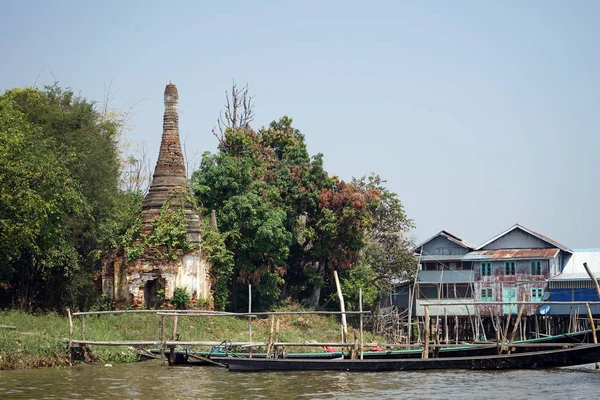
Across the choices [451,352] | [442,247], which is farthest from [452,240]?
[451,352]

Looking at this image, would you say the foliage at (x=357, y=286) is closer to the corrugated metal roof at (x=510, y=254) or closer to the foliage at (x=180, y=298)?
the corrugated metal roof at (x=510, y=254)

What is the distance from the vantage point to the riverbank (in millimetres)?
25234

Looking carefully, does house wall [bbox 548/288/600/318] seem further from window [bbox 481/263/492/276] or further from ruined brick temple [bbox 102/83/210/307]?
ruined brick temple [bbox 102/83/210/307]

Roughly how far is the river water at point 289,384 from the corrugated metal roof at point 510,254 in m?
20.5

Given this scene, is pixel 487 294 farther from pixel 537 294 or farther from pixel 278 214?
pixel 278 214

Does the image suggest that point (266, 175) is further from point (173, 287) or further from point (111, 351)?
point (111, 351)

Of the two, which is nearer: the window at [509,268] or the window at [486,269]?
the window at [509,268]

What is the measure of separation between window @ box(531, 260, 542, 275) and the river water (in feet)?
67.1

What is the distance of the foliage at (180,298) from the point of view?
35938mm

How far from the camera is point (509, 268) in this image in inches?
1858

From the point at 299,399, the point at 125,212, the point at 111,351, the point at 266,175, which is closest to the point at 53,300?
the point at 125,212

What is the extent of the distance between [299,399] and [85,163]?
20332 millimetres

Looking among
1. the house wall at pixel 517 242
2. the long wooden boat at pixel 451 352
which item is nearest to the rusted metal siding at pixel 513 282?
the house wall at pixel 517 242

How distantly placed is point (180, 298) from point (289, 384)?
13.9m
